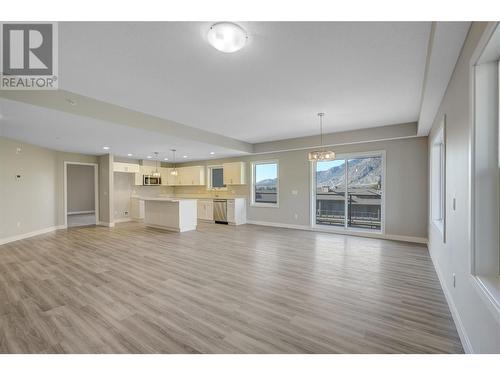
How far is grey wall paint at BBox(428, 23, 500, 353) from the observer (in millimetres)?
1517

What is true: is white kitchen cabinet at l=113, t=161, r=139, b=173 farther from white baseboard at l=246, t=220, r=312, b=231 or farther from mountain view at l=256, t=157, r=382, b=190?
mountain view at l=256, t=157, r=382, b=190

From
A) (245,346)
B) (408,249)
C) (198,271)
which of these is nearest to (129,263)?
(198,271)

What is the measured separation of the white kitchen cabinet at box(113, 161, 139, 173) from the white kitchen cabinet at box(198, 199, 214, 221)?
276cm

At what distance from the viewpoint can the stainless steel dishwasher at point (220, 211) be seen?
832cm

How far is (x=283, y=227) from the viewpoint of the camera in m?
7.44

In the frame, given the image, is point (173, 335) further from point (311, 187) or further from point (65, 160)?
point (65, 160)

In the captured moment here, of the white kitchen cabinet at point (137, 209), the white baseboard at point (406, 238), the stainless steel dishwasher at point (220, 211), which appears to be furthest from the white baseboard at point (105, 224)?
the white baseboard at point (406, 238)

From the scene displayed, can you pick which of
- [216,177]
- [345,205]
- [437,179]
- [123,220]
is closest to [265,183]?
[216,177]

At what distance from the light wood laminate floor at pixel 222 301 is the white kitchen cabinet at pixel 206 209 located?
155 inches

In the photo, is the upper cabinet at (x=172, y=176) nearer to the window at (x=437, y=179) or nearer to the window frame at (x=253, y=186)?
the window frame at (x=253, y=186)

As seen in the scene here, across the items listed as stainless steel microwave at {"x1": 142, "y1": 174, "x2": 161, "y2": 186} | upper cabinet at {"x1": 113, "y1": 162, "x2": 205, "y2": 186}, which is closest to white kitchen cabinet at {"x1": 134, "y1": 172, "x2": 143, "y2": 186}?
upper cabinet at {"x1": 113, "y1": 162, "x2": 205, "y2": 186}

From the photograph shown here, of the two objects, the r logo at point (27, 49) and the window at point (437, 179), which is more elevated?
the r logo at point (27, 49)

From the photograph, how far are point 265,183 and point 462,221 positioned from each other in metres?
6.29

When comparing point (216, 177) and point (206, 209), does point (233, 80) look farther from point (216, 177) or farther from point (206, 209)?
point (216, 177)
